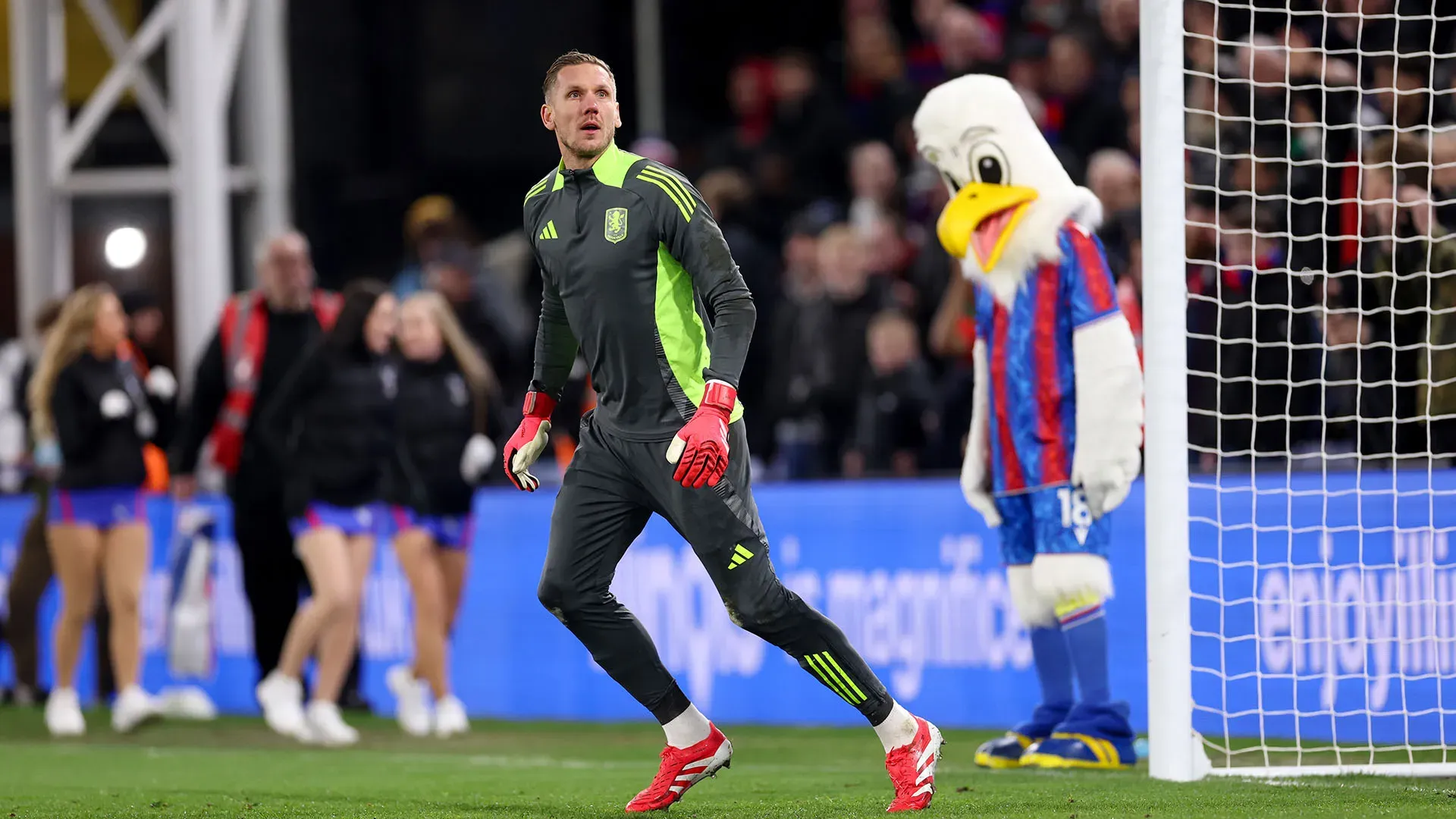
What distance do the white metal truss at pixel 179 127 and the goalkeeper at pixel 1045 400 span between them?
21.4 ft

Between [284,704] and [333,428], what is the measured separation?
1.42 m

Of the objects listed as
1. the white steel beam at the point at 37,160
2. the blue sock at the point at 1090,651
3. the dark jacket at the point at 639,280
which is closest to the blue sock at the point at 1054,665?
the blue sock at the point at 1090,651

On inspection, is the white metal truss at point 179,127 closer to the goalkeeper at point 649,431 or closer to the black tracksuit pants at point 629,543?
the goalkeeper at point 649,431

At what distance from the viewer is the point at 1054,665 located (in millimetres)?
7621

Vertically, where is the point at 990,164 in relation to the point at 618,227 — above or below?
above

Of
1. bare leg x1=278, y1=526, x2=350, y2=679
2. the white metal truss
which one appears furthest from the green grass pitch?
the white metal truss

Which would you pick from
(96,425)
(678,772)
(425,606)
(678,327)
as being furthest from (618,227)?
(96,425)

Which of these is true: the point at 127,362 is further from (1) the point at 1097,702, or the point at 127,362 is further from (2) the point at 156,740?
(1) the point at 1097,702

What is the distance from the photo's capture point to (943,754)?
340 inches

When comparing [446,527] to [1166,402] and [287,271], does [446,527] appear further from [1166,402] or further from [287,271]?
[1166,402]

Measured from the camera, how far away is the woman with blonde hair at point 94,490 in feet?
35.2

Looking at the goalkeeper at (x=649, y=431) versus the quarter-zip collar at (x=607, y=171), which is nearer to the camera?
the goalkeeper at (x=649, y=431)

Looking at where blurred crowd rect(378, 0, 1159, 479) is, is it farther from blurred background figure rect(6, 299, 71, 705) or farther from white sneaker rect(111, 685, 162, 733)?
white sneaker rect(111, 685, 162, 733)

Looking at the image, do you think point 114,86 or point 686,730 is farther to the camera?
point 114,86
